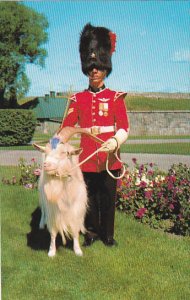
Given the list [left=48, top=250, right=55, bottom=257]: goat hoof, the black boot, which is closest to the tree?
the black boot

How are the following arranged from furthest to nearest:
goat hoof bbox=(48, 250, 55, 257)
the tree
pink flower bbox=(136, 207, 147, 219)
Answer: the tree → pink flower bbox=(136, 207, 147, 219) → goat hoof bbox=(48, 250, 55, 257)

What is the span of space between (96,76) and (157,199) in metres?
2.01

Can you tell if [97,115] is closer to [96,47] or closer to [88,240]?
[96,47]

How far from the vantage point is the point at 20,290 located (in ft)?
11.0

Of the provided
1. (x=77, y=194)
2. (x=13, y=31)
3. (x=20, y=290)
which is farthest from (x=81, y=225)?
(x=13, y=31)

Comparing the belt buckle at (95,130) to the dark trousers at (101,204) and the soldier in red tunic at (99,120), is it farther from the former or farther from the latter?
the dark trousers at (101,204)

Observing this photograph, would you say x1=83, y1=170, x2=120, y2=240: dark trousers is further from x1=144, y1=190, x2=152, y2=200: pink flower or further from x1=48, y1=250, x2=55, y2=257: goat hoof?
x1=144, y1=190, x2=152, y2=200: pink flower

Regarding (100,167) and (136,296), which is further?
(100,167)

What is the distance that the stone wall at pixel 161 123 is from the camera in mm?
16109

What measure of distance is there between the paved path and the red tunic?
19.5 feet

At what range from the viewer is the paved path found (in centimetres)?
1053

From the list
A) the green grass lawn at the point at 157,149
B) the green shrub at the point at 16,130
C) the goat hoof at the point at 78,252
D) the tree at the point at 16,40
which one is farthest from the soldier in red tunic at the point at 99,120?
the green grass lawn at the point at 157,149

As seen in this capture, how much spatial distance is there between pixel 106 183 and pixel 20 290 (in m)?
1.20

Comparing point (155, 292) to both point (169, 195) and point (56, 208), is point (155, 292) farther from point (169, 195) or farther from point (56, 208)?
point (169, 195)
